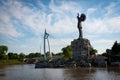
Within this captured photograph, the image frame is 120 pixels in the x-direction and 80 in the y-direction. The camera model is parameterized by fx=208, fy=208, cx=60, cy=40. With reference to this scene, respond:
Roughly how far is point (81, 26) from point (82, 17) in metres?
4.07

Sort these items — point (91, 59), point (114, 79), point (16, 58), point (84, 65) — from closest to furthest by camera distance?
point (114, 79), point (84, 65), point (91, 59), point (16, 58)

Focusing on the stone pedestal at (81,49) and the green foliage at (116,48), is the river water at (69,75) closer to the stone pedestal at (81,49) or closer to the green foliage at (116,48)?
the stone pedestal at (81,49)

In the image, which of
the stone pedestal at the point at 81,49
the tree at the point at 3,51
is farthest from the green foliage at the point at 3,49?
the stone pedestal at the point at 81,49

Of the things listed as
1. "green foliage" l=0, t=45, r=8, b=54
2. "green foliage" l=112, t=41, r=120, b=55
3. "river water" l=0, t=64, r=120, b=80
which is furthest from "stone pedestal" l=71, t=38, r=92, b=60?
"green foliage" l=0, t=45, r=8, b=54

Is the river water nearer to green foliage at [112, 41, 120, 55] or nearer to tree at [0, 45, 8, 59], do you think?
green foliage at [112, 41, 120, 55]

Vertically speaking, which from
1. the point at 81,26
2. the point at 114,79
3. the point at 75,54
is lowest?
the point at 114,79

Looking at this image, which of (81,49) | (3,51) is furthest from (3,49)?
(81,49)

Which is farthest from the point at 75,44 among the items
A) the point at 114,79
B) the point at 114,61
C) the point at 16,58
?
the point at 16,58

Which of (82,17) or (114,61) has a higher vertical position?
(82,17)

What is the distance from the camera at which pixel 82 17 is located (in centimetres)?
8806

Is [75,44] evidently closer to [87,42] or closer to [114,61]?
[87,42]

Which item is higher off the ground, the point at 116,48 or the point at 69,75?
the point at 116,48

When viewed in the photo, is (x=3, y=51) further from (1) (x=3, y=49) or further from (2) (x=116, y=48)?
(2) (x=116, y=48)

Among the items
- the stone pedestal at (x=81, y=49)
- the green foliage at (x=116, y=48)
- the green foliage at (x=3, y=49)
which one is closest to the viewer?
the stone pedestal at (x=81, y=49)
